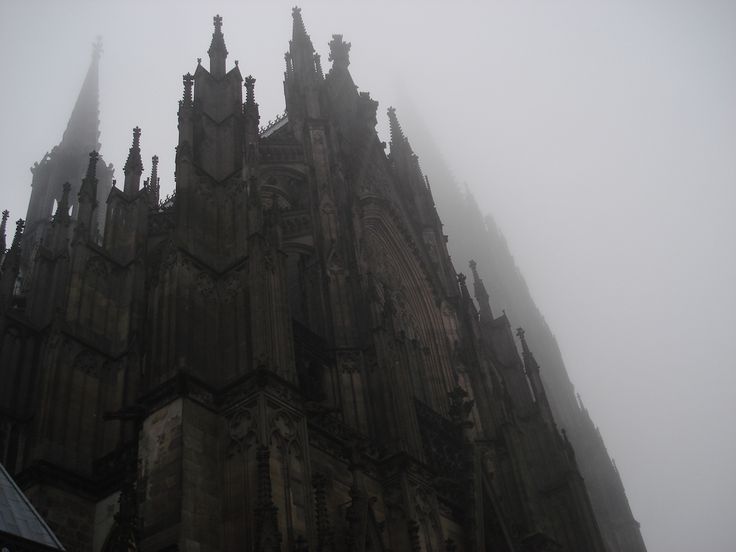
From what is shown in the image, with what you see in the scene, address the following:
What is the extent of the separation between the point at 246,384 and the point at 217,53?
10.6 meters

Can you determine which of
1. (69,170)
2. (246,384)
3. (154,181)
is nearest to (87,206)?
(246,384)

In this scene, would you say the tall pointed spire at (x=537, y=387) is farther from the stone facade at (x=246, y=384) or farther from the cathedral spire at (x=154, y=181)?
the cathedral spire at (x=154, y=181)

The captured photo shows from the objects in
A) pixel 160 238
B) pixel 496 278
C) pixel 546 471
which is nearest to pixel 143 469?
pixel 160 238

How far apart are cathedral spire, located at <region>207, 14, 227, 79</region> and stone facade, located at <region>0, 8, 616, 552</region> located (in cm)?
6

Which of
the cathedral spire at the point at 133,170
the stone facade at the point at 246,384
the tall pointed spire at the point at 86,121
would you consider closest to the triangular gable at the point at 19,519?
the stone facade at the point at 246,384

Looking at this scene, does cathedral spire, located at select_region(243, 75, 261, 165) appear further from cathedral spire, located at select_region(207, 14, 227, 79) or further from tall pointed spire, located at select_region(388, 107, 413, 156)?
tall pointed spire, located at select_region(388, 107, 413, 156)

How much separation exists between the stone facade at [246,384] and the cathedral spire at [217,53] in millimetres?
55

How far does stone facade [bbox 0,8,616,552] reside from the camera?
12.3m

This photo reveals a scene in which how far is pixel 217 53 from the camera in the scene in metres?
20.4

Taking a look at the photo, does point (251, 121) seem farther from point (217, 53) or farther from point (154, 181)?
point (154, 181)

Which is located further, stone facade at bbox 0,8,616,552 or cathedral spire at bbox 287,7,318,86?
cathedral spire at bbox 287,7,318,86

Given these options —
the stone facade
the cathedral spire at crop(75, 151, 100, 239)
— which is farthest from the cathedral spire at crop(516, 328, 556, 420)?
the cathedral spire at crop(75, 151, 100, 239)

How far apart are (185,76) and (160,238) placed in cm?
419

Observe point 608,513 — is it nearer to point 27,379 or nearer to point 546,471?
point 546,471
